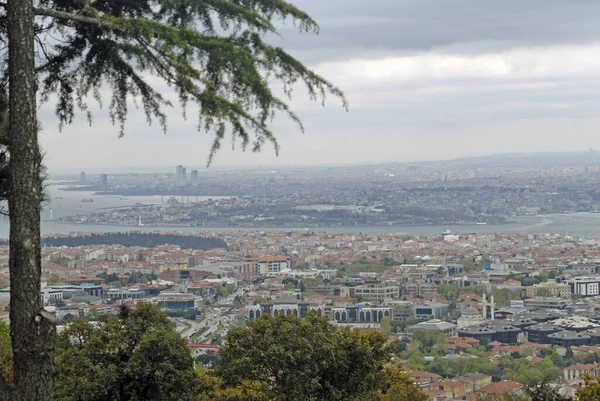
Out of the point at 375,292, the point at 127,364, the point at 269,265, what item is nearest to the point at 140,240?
the point at 269,265

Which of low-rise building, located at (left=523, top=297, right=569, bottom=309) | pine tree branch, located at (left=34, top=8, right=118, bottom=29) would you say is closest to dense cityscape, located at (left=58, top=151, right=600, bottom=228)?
low-rise building, located at (left=523, top=297, right=569, bottom=309)

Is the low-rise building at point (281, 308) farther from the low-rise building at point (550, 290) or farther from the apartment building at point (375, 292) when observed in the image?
the low-rise building at point (550, 290)

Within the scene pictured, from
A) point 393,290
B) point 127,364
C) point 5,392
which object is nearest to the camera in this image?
point 5,392

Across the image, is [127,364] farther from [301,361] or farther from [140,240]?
[140,240]

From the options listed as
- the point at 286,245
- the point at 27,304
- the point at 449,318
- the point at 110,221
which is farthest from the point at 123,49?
the point at 110,221

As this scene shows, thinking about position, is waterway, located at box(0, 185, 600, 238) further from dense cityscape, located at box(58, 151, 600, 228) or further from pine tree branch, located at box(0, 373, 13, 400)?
pine tree branch, located at box(0, 373, 13, 400)

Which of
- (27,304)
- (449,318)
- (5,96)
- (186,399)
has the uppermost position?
(5,96)

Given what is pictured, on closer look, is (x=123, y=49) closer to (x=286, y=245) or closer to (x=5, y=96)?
(x=5, y=96)
